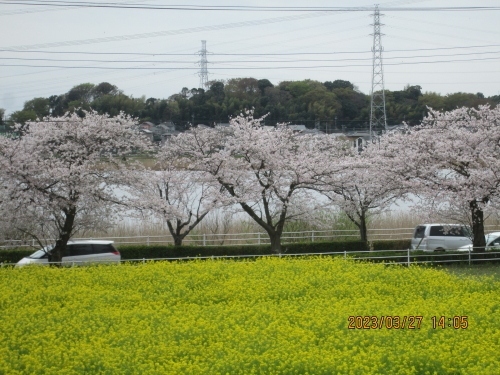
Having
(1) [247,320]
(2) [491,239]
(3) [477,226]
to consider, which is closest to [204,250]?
(3) [477,226]

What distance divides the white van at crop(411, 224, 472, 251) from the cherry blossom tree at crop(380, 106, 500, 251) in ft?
6.11

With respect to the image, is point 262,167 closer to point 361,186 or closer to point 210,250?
point 210,250

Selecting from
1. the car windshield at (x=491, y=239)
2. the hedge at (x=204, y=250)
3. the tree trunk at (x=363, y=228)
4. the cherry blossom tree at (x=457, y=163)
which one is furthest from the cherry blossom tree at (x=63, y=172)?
the car windshield at (x=491, y=239)

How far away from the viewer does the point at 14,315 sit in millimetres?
13672

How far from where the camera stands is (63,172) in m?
25.3

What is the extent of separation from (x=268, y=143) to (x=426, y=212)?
6.58 meters

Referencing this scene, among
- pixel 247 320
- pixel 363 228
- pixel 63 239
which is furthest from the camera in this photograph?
pixel 363 228

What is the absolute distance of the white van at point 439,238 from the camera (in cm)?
2909

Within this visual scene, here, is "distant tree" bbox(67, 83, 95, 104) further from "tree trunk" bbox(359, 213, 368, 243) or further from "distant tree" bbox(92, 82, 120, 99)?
"tree trunk" bbox(359, 213, 368, 243)

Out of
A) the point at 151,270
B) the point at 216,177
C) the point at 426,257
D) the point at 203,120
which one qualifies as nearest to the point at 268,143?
the point at 216,177

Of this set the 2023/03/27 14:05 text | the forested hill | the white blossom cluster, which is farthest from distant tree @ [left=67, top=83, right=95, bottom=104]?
the 2023/03/27 14:05 text

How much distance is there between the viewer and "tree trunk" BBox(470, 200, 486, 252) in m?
26.5

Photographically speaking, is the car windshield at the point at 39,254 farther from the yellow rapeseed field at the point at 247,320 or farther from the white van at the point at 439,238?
the white van at the point at 439,238

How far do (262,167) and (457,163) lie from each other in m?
7.20
